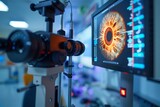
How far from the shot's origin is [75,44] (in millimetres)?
811

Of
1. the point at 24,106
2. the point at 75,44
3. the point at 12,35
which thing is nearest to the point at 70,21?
the point at 75,44

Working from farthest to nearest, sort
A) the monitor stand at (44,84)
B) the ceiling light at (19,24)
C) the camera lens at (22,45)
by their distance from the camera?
the ceiling light at (19,24) < the monitor stand at (44,84) < the camera lens at (22,45)

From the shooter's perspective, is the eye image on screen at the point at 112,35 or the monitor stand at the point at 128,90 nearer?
the eye image on screen at the point at 112,35

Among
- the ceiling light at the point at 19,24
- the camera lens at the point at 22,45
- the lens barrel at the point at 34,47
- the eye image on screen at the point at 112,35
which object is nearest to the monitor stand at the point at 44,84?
the lens barrel at the point at 34,47

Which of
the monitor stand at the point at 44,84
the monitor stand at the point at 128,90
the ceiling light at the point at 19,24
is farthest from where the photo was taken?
the ceiling light at the point at 19,24

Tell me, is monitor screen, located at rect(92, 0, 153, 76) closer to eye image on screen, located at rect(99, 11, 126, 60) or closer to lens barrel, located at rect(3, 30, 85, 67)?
eye image on screen, located at rect(99, 11, 126, 60)

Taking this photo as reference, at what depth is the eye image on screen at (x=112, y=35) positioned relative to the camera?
705 millimetres

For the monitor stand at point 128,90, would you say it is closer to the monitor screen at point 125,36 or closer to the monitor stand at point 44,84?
the monitor screen at point 125,36

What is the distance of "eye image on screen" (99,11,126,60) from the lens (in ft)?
2.31

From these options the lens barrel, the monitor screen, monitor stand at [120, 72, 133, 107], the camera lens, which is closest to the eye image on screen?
the monitor screen

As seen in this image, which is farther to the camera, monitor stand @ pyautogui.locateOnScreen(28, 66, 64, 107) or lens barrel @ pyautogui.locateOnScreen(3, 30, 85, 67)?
monitor stand @ pyautogui.locateOnScreen(28, 66, 64, 107)

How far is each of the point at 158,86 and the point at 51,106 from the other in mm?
658

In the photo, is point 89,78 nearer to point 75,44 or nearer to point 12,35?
point 75,44

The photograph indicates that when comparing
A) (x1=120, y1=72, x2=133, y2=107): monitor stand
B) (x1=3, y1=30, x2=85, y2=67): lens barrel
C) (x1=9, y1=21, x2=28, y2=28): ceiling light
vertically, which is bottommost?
(x1=120, y1=72, x2=133, y2=107): monitor stand
